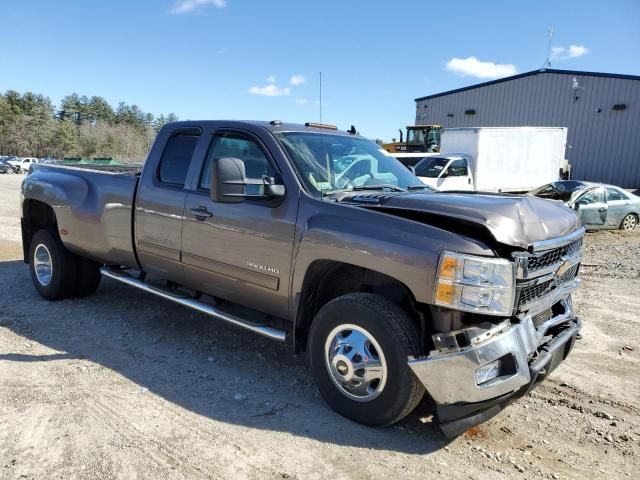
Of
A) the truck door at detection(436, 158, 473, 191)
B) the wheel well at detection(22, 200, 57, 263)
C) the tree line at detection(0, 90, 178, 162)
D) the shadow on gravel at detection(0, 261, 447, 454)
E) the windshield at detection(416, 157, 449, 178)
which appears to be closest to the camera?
the shadow on gravel at detection(0, 261, 447, 454)

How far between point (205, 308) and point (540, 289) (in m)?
2.54

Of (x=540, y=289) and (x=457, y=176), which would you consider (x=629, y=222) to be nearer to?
(x=457, y=176)

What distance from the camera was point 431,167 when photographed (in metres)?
17.1

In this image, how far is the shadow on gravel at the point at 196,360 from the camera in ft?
11.2

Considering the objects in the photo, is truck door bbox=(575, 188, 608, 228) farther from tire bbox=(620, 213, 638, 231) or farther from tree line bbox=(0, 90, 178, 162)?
tree line bbox=(0, 90, 178, 162)

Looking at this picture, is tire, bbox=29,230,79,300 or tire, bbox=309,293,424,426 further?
tire, bbox=29,230,79,300

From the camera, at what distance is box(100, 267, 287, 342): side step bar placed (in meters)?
3.82

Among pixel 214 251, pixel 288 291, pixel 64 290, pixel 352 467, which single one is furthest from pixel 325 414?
pixel 64 290

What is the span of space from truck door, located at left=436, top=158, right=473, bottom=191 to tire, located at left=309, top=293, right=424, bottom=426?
13.8m

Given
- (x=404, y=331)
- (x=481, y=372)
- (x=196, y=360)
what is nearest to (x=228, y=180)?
(x=404, y=331)

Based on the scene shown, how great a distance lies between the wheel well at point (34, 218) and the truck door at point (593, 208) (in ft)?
39.2

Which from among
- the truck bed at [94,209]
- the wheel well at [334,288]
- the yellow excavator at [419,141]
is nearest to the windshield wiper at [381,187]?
the wheel well at [334,288]

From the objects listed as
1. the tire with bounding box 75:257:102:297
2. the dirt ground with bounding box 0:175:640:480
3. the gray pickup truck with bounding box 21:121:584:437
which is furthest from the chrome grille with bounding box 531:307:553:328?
the tire with bounding box 75:257:102:297

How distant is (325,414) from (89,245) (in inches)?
131
